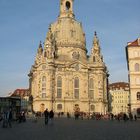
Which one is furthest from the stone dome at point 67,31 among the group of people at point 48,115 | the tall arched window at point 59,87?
the group of people at point 48,115

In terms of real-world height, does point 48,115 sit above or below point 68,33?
below

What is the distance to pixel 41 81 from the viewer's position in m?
89.4

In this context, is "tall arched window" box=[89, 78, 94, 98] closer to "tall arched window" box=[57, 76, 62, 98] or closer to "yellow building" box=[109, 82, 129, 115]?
"tall arched window" box=[57, 76, 62, 98]

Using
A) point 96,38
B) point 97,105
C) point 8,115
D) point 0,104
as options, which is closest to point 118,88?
point 96,38

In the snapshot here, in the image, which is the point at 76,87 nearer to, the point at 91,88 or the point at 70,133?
the point at 91,88

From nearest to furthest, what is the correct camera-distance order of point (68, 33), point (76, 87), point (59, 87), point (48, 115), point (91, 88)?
point (48, 115)
point (59, 87)
point (76, 87)
point (91, 88)
point (68, 33)

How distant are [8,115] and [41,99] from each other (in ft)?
191

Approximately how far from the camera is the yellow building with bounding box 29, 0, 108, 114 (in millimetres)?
88812

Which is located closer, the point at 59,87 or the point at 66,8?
the point at 59,87

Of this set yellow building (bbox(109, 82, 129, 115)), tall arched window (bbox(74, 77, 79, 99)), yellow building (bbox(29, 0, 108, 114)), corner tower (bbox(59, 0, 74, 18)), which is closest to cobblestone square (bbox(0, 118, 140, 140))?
yellow building (bbox(29, 0, 108, 114))

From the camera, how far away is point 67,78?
9125 cm

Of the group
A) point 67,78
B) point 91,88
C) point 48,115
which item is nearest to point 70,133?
point 48,115

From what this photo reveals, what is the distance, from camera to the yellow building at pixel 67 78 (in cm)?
8881

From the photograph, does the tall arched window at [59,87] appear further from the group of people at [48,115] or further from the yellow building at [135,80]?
the group of people at [48,115]
